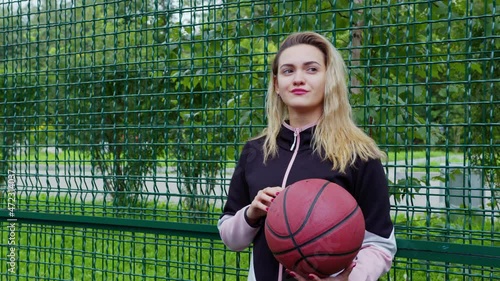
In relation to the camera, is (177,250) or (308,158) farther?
(177,250)

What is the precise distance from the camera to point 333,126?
276cm

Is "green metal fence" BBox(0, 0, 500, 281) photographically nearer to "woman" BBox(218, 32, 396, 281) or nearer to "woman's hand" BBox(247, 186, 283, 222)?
"woman" BBox(218, 32, 396, 281)

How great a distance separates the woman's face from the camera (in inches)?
109

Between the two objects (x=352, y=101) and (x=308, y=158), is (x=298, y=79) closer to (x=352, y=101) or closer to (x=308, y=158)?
(x=308, y=158)

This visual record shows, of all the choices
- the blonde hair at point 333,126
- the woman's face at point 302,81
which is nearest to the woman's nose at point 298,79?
the woman's face at point 302,81

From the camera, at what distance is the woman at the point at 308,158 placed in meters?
2.64

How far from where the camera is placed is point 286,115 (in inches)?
117

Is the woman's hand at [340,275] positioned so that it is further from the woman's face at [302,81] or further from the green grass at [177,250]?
the green grass at [177,250]

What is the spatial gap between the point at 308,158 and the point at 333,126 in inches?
6.5

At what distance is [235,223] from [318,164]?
426mm

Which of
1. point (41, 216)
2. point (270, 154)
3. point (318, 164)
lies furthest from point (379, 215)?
point (41, 216)

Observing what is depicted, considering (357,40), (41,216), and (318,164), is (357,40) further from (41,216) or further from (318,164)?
(41,216)

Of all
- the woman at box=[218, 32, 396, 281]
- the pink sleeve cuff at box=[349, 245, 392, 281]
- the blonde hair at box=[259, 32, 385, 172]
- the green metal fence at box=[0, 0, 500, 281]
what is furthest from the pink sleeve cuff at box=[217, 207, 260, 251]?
the green metal fence at box=[0, 0, 500, 281]

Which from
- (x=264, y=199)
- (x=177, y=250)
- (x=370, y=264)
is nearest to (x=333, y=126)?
(x=264, y=199)
